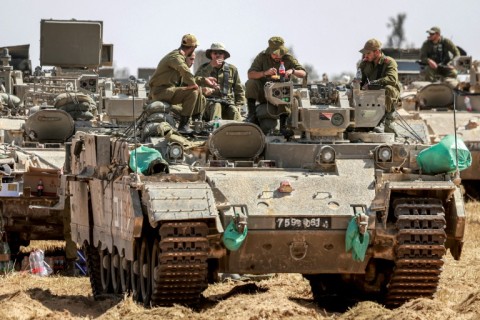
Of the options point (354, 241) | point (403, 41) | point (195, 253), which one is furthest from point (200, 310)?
point (403, 41)

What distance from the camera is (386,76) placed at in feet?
61.6

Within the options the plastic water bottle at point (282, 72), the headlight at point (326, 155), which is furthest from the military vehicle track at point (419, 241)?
the plastic water bottle at point (282, 72)

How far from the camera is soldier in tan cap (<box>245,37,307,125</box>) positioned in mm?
18969

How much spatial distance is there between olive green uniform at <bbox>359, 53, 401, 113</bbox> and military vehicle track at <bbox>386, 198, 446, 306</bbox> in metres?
2.93

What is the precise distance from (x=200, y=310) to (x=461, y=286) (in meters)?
4.11

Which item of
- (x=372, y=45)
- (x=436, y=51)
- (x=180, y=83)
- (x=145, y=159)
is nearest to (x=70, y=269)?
(x=180, y=83)

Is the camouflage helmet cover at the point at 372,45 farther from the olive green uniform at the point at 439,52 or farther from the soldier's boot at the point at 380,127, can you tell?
the olive green uniform at the point at 439,52

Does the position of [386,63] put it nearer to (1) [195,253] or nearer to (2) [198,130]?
(2) [198,130]

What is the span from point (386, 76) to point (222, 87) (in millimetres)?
3283

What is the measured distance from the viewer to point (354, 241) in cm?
1542

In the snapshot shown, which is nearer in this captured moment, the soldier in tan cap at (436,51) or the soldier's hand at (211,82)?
the soldier's hand at (211,82)

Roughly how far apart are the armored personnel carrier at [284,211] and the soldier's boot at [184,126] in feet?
2.83

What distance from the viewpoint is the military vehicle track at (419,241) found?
15.3 meters

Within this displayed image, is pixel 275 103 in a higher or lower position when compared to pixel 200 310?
higher
